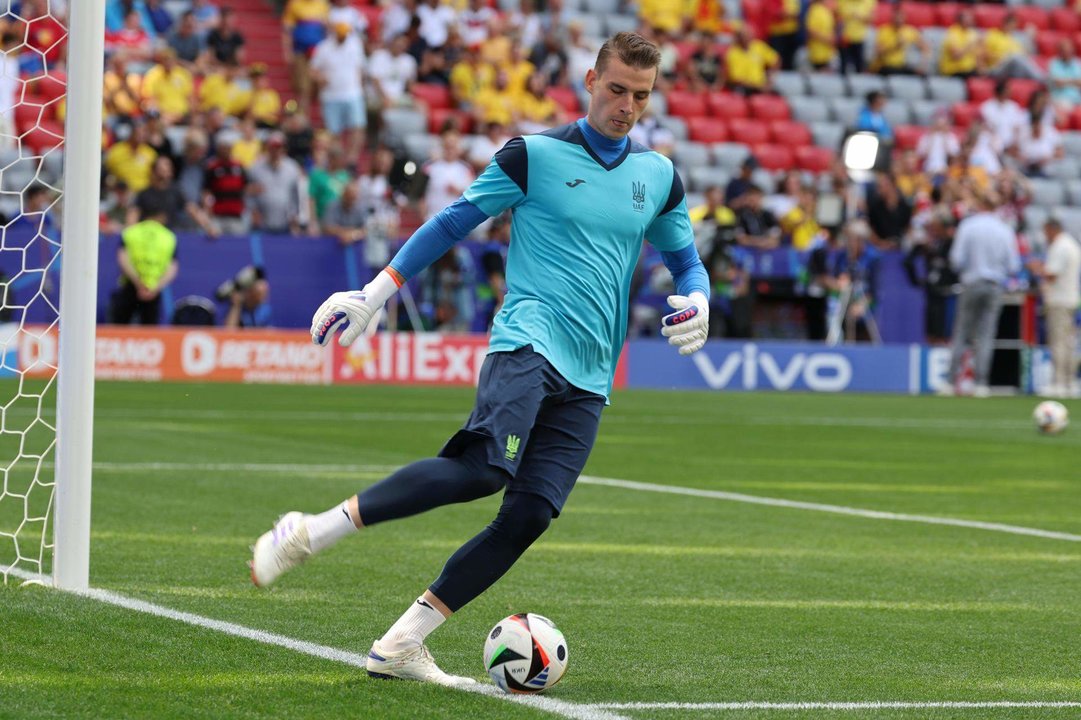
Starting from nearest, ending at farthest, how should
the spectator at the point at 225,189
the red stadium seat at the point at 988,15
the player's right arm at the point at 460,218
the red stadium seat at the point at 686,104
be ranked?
the player's right arm at the point at 460,218
the spectator at the point at 225,189
the red stadium seat at the point at 686,104
the red stadium seat at the point at 988,15

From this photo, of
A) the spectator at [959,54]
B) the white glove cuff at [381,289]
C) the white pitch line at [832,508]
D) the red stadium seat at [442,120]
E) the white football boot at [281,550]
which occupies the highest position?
the spectator at [959,54]

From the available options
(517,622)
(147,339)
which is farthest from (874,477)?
(147,339)

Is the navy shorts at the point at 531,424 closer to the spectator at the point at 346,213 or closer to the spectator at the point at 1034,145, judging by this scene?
the spectator at the point at 346,213

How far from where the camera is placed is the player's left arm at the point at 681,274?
18.0 ft

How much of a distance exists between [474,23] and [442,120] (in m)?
2.05

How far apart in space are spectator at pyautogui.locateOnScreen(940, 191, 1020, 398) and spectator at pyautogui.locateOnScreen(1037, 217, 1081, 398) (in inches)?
34.3

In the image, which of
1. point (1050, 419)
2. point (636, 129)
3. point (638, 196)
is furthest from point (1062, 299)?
point (638, 196)

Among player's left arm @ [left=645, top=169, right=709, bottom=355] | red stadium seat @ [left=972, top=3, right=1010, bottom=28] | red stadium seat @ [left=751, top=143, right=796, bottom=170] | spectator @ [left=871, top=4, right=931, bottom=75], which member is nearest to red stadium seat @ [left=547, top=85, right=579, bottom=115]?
red stadium seat @ [left=751, top=143, right=796, bottom=170]

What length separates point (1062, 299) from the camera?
24.8m

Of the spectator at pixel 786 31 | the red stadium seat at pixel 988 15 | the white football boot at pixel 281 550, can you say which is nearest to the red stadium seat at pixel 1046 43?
the red stadium seat at pixel 988 15

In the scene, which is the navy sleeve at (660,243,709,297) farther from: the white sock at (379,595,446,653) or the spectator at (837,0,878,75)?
the spectator at (837,0,878,75)

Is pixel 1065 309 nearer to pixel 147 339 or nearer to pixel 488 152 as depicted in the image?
pixel 488 152

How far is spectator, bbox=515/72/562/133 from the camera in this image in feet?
84.8

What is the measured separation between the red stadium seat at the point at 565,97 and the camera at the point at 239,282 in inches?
267
